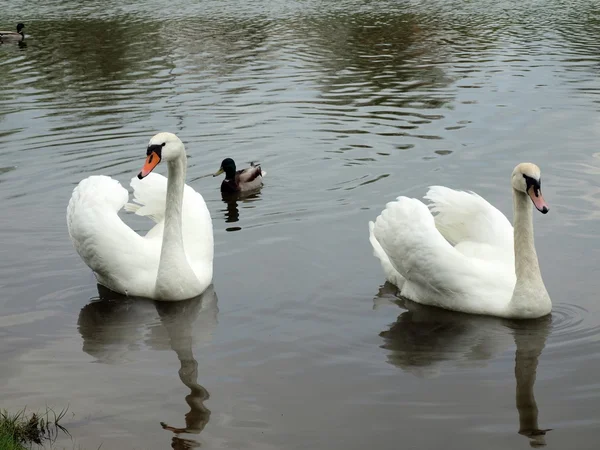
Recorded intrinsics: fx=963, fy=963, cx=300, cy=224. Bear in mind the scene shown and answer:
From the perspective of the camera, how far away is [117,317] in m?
7.73

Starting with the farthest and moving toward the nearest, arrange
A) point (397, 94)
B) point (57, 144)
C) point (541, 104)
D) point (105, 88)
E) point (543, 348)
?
point (105, 88) < point (397, 94) < point (541, 104) < point (57, 144) < point (543, 348)

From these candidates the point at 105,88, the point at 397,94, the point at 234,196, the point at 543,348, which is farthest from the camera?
the point at 105,88

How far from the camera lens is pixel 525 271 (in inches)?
284

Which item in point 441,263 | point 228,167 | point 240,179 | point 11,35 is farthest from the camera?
point 11,35

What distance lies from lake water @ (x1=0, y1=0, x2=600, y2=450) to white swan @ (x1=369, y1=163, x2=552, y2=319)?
0.64 feet

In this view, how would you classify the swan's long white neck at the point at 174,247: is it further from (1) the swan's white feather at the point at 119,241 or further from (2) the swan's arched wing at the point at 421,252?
(2) the swan's arched wing at the point at 421,252

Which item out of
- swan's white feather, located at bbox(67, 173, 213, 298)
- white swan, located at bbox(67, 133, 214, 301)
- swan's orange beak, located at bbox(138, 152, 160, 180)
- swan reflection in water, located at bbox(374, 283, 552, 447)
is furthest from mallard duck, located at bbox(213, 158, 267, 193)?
swan reflection in water, located at bbox(374, 283, 552, 447)

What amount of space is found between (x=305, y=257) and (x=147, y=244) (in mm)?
1466

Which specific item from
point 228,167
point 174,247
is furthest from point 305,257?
point 228,167

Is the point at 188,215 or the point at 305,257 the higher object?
the point at 188,215

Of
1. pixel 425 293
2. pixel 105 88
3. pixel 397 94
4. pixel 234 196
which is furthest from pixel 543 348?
pixel 105 88

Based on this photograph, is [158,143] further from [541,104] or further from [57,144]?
[541,104]

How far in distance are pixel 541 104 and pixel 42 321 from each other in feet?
→ 32.6

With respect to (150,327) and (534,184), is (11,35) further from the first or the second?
(534,184)
